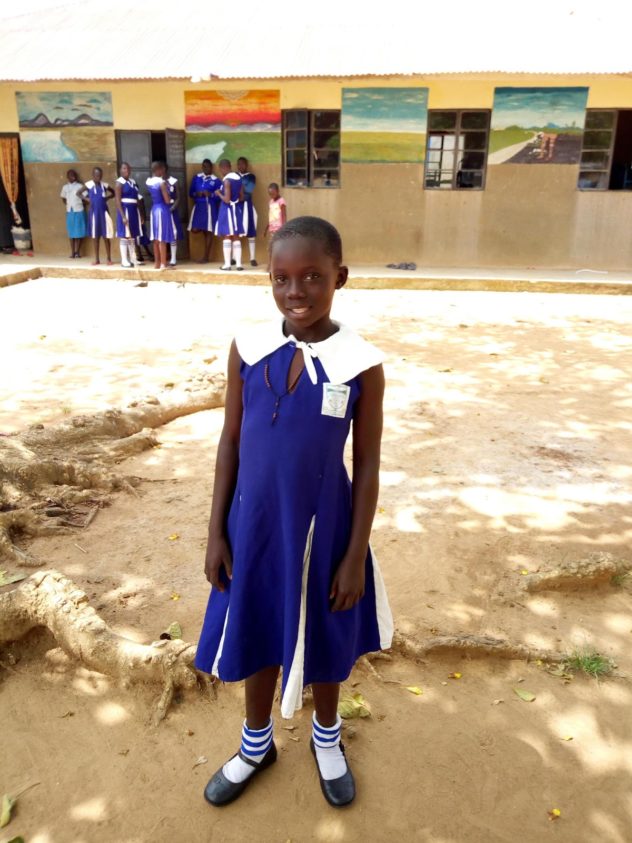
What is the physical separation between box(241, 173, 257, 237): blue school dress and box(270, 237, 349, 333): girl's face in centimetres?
1035

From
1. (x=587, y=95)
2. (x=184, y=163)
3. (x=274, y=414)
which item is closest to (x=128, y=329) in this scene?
(x=184, y=163)

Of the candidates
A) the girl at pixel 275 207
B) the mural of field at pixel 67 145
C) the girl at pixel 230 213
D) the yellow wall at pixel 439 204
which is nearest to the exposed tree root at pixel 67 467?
the girl at pixel 230 213

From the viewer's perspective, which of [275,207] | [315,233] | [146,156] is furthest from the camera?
[146,156]

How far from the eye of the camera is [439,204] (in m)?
11.6

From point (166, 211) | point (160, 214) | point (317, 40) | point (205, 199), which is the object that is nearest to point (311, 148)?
point (317, 40)

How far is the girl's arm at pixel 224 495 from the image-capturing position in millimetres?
1765

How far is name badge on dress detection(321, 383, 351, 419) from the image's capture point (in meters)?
1.59

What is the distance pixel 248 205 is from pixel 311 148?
1450 millimetres

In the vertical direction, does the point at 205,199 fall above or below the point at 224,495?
above

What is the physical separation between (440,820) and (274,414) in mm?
1133

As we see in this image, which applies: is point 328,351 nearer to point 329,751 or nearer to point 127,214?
point 329,751

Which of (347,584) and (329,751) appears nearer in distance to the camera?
(347,584)

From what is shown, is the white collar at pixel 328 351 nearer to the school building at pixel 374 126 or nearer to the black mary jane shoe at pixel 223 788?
the black mary jane shoe at pixel 223 788

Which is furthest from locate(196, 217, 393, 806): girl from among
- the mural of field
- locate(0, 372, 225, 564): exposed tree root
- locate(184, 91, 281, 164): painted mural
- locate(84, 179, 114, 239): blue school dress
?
the mural of field
